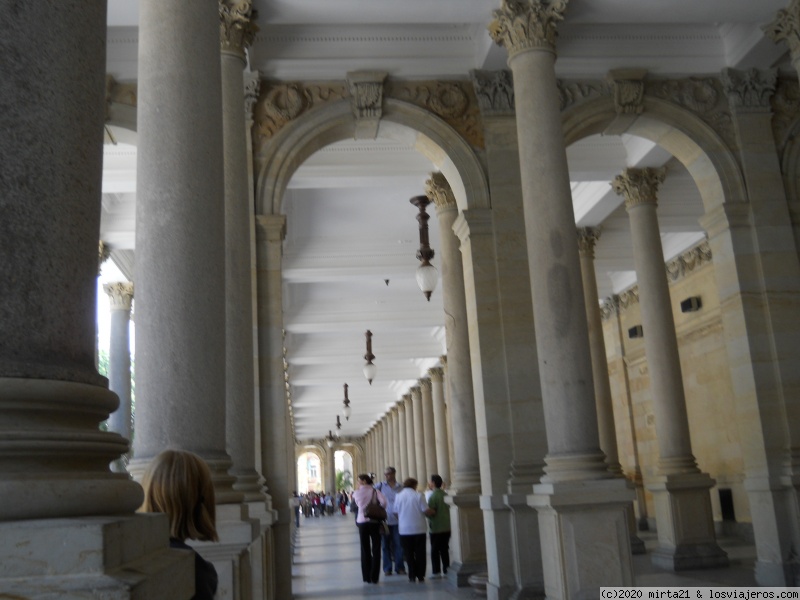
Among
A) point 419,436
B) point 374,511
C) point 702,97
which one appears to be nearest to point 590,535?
point 374,511

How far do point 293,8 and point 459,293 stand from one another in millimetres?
5982

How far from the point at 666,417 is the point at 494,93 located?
6649mm

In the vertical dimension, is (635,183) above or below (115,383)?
above

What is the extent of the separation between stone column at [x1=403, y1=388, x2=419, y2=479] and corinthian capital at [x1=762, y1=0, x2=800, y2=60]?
29236 mm

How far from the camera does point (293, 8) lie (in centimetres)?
1071

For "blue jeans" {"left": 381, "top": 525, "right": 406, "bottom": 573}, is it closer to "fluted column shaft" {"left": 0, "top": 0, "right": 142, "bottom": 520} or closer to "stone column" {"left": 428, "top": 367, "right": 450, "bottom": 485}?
"stone column" {"left": 428, "top": 367, "right": 450, "bottom": 485}

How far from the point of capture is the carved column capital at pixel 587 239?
18656 millimetres

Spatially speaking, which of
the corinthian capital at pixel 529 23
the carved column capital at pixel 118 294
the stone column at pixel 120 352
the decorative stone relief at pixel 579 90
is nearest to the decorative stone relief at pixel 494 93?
the decorative stone relief at pixel 579 90

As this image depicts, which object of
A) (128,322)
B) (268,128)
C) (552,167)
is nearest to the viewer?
(552,167)

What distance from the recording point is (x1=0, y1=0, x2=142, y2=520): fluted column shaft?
2084mm

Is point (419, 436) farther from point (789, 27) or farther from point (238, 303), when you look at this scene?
point (238, 303)

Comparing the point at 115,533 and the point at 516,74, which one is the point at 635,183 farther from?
the point at 115,533

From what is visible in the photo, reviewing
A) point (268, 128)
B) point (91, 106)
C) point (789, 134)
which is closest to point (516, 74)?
point (268, 128)

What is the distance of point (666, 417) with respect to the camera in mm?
14469
